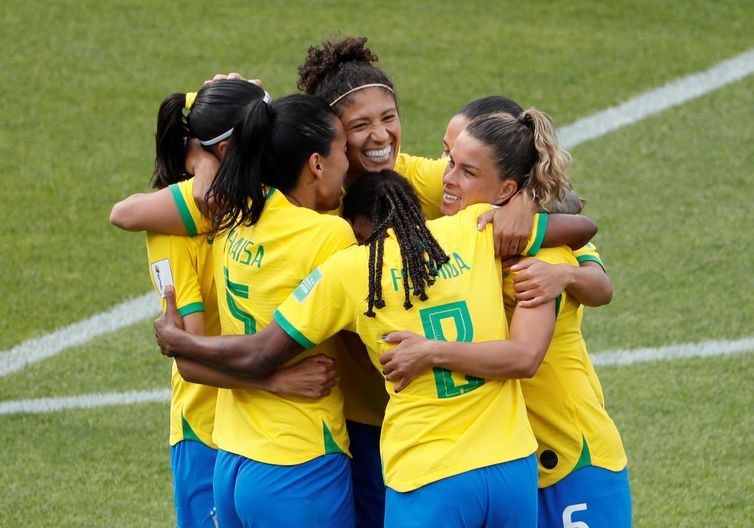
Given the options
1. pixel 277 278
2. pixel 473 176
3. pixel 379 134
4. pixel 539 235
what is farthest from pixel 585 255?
pixel 277 278

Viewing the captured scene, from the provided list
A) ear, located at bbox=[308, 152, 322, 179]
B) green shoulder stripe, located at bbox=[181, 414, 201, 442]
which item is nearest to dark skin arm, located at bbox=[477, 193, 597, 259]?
ear, located at bbox=[308, 152, 322, 179]

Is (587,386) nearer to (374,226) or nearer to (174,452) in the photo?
(374,226)

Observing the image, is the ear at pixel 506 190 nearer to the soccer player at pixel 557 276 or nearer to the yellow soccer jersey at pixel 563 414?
the soccer player at pixel 557 276

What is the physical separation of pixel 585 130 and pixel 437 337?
6.47m

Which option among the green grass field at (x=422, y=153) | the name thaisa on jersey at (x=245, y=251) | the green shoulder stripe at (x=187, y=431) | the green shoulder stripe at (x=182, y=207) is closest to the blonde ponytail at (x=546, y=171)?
the name thaisa on jersey at (x=245, y=251)

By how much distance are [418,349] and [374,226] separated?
1.24 feet

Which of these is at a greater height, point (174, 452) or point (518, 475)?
point (518, 475)

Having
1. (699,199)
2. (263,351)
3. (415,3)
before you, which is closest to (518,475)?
(263,351)

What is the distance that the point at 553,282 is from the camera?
12.0ft

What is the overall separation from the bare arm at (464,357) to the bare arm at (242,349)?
0.91 feet

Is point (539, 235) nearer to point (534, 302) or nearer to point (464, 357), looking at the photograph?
point (534, 302)

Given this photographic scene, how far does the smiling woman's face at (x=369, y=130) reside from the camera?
4102mm

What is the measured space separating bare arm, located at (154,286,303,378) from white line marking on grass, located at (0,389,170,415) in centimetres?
303

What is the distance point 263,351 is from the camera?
3.60 metres
